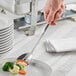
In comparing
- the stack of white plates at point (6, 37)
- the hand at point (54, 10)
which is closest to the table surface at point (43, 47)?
the stack of white plates at point (6, 37)

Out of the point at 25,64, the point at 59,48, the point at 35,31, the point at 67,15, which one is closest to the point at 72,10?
the point at 67,15

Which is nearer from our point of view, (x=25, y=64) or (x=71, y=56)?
(x=25, y=64)

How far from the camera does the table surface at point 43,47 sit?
0.79m

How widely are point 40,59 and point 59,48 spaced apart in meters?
0.09

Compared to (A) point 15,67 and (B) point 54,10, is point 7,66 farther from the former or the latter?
(B) point 54,10

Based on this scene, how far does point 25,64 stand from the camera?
717mm

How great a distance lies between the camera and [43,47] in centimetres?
87

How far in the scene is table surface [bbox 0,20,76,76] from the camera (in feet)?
2.59

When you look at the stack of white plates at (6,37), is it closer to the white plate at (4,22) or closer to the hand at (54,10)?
the white plate at (4,22)

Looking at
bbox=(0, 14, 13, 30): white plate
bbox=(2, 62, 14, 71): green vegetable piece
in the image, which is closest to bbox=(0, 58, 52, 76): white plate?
bbox=(2, 62, 14, 71): green vegetable piece

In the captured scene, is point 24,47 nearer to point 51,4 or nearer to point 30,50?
point 30,50

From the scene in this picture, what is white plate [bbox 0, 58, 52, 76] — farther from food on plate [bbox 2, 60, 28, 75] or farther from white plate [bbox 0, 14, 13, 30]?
white plate [bbox 0, 14, 13, 30]

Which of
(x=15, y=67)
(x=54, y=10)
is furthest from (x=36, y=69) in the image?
(x=54, y=10)

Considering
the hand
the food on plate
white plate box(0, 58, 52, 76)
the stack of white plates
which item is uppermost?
the hand
